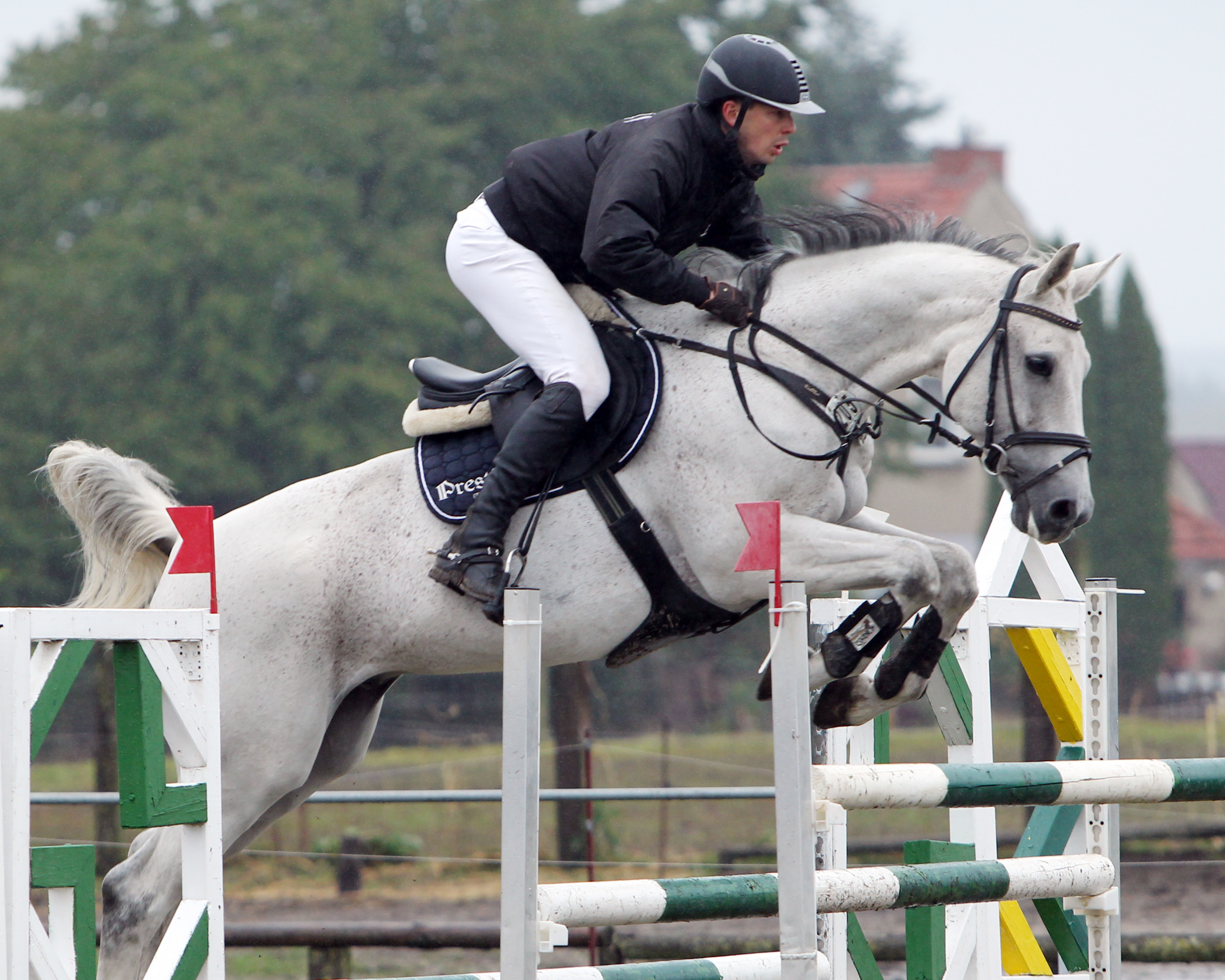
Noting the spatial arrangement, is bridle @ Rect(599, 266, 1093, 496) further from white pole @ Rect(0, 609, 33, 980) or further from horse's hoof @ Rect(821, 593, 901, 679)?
white pole @ Rect(0, 609, 33, 980)

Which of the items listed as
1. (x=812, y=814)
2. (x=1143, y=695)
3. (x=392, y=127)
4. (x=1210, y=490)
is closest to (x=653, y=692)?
(x=1143, y=695)

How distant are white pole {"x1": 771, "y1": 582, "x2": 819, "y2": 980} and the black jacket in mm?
1177

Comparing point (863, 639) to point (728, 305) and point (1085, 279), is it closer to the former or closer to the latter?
point (728, 305)

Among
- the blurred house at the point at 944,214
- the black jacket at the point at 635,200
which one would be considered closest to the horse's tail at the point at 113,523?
the black jacket at the point at 635,200

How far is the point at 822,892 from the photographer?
9.47 ft

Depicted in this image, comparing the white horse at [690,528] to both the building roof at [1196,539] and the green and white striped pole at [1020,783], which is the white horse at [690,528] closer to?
the green and white striped pole at [1020,783]

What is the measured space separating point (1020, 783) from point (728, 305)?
4.10 feet

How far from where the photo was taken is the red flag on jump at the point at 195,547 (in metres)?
3.01

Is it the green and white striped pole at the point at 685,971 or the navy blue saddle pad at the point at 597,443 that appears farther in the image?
the navy blue saddle pad at the point at 597,443

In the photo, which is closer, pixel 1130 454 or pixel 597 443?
pixel 597 443

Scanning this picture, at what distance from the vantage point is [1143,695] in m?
16.8

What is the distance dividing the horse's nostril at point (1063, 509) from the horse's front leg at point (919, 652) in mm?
215

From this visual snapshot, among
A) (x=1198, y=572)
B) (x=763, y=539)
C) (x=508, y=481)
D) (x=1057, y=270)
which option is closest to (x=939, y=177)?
(x=1198, y=572)

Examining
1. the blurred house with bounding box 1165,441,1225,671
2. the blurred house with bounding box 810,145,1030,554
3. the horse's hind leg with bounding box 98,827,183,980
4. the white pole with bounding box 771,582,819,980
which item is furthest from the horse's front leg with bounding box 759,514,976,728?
the blurred house with bounding box 1165,441,1225,671
